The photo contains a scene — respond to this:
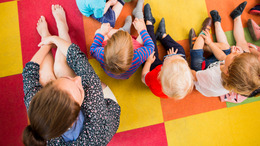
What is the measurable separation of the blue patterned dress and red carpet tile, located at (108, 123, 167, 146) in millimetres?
482

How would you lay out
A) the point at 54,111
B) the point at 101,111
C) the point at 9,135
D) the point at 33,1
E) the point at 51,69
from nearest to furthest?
the point at 54,111
the point at 101,111
the point at 51,69
the point at 9,135
the point at 33,1

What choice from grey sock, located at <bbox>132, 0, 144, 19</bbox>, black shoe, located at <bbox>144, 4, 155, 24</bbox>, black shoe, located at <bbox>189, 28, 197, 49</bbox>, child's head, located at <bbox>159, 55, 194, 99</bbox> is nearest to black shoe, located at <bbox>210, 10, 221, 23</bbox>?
black shoe, located at <bbox>189, 28, 197, 49</bbox>

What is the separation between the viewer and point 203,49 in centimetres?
173

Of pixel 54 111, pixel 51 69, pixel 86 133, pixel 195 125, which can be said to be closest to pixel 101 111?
pixel 86 133

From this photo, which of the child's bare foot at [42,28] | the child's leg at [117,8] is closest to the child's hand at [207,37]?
the child's leg at [117,8]

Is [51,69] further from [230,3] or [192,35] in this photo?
[230,3]

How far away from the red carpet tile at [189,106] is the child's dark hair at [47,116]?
3.85 ft

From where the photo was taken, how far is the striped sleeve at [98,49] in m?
1.27

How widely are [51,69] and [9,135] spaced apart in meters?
0.96

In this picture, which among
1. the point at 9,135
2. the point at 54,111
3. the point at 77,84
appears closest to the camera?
the point at 54,111

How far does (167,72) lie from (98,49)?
0.62 meters

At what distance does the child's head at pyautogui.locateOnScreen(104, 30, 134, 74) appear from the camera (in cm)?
107

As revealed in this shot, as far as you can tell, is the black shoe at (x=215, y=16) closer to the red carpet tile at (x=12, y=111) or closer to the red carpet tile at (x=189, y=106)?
the red carpet tile at (x=189, y=106)

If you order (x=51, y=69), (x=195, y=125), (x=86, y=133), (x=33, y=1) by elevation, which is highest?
(x=33, y=1)
